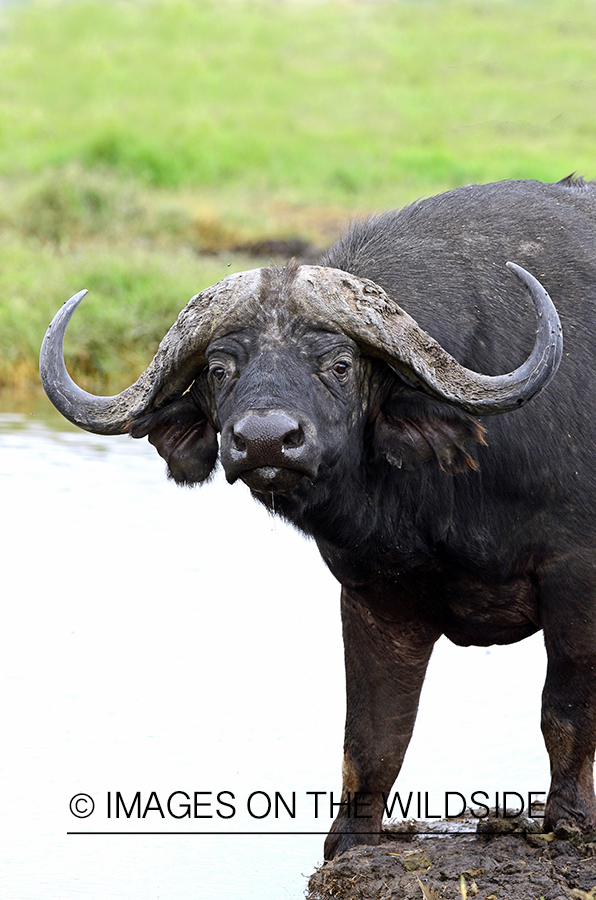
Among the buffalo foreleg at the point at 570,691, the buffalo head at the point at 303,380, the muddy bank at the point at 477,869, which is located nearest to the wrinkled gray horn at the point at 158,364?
the buffalo head at the point at 303,380

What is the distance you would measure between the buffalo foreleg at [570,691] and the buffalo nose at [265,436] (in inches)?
43.1

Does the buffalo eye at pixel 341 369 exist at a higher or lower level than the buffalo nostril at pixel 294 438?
higher

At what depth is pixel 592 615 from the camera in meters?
3.93

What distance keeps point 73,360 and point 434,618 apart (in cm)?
731

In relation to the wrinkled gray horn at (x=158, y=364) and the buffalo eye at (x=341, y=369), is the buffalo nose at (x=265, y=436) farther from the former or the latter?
the wrinkled gray horn at (x=158, y=364)

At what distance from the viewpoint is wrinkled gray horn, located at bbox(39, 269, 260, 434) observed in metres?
3.67

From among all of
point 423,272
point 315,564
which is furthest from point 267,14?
point 423,272

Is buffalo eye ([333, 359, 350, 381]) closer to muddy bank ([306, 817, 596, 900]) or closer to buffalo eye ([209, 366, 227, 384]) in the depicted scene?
buffalo eye ([209, 366, 227, 384])

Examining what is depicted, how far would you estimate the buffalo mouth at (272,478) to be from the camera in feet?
10.9

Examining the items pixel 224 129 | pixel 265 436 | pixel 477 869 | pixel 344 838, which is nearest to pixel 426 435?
pixel 265 436

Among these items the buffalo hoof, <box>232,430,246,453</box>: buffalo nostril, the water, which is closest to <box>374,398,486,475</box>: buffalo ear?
the water

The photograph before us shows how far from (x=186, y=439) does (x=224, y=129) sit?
80.9 feet

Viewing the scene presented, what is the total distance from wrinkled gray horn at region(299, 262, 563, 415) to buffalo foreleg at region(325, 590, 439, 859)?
1.04m
